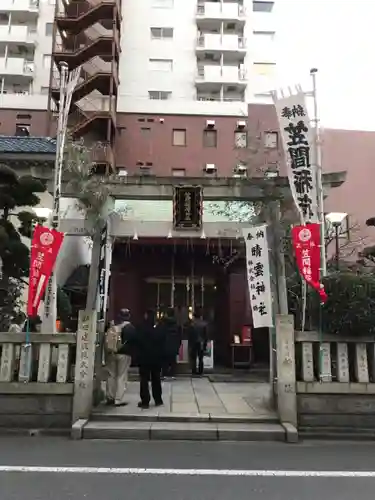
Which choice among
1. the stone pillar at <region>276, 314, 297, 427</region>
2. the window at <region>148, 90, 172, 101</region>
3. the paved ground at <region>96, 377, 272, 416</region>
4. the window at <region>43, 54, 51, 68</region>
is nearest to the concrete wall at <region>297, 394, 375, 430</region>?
the stone pillar at <region>276, 314, 297, 427</region>

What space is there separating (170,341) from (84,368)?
307cm

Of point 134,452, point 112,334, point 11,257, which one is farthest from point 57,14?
point 134,452

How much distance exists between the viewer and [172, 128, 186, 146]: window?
29.3 metres

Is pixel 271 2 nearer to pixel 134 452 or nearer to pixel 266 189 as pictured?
pixel 266 189

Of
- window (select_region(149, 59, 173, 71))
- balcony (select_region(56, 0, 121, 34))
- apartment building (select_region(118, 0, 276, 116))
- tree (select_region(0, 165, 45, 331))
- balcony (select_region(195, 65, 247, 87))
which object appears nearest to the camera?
tree (select_region(0, 165, 45, 331))

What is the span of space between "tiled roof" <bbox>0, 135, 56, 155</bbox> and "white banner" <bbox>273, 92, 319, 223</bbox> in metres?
9.03

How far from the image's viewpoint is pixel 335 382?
8.15 m

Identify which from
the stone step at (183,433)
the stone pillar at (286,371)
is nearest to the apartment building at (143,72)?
the stone pillar at (286,371)

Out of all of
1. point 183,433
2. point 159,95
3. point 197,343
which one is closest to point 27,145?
point 197,343

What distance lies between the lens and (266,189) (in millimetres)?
9461

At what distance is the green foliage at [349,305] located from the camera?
7.93 meters

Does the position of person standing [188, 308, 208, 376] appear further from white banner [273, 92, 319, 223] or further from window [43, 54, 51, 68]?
window [43, 54, 51, 68]

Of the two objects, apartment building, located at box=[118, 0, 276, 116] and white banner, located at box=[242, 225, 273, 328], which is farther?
apartment building, located at box=[118, 0, 276, 116]

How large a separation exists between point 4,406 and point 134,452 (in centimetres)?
267
